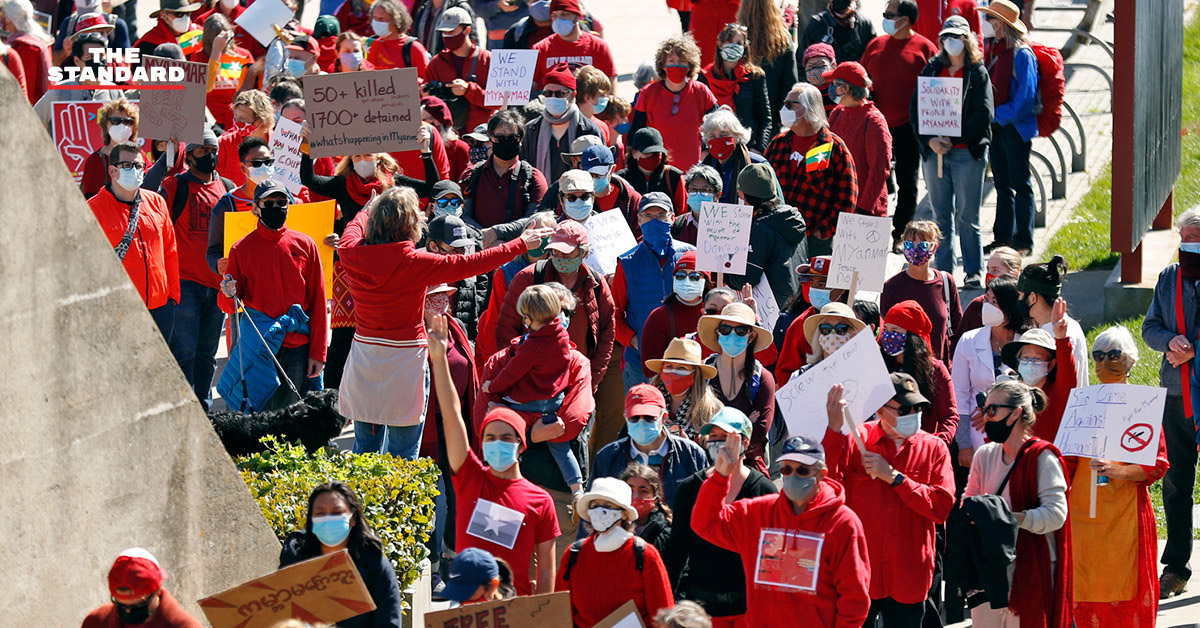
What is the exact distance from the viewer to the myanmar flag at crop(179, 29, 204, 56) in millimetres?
16047

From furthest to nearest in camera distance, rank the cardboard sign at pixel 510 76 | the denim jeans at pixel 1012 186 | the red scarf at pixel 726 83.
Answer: the cardboard sign at pixel 510 76 < the red scarf at pixel 726 83 < the denim jeans at pixel 1012 186

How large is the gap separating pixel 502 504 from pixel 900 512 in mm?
1854

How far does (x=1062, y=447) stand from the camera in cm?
875

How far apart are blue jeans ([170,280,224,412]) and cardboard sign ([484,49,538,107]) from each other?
12.0ft

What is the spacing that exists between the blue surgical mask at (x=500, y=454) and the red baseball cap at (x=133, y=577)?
1.92m

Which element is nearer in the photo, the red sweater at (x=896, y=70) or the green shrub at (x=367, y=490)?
the green shrub at (x=367, y=490)

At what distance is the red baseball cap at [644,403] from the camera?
842cm

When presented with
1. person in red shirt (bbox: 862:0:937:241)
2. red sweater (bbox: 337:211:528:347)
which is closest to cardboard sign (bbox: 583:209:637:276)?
red sweater (bbox: 337:211:528:347)

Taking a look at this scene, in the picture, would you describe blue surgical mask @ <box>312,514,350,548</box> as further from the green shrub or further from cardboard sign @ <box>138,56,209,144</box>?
cardboard sign @ <box>138,56,209,144</box>

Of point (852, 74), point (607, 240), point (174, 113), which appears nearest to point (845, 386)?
point (607, 240)

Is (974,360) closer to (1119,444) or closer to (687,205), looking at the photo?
(1119,444)

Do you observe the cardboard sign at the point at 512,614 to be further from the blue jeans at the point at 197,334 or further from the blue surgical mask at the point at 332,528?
the blue jeans at the point at 197,334

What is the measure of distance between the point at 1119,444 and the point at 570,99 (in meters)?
5.32

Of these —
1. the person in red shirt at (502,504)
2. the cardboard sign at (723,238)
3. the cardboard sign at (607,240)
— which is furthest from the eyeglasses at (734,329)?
the cardboard sign at (607,240)
